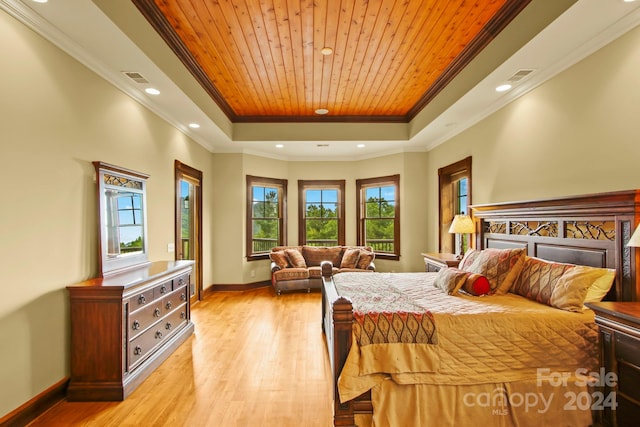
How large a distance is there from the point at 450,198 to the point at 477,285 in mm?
3151

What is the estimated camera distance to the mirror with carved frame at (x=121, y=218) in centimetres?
298

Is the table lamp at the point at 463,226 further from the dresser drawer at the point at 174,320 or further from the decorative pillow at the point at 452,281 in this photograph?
the dresser drawer at the point at 174,320

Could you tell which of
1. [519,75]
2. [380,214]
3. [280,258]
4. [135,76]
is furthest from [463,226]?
[135,76]

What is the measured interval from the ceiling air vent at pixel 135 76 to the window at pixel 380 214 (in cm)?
454

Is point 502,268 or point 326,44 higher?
point 326,44

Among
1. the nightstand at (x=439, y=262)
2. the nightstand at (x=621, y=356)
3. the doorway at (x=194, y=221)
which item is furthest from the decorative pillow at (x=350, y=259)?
the nightstand at (x=621, y=356)

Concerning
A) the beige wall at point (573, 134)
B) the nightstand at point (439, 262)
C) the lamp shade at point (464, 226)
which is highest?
the beige wall at point (573, 134)

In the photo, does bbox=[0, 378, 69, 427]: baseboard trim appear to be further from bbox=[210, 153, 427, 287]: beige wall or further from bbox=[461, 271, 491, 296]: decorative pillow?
bbox=[210, 153, 427, 287]: beige wall

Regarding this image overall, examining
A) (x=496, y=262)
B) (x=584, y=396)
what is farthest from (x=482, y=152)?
(x=584, y=396)

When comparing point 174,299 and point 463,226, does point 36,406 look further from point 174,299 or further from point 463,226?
point 463,226

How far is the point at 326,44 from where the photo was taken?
11.0 ft

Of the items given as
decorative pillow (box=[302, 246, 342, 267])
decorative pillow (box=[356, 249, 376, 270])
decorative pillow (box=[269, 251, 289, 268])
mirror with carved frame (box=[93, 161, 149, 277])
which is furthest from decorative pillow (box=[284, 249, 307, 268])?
mirror with carved frame (box=[93, 161, 149, 277])

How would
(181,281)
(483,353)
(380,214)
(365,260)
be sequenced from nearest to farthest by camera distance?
(483,353) < (181,281) < (365,260) < (380,214)

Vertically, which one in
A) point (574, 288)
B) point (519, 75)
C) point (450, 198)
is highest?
point (519, 75)
